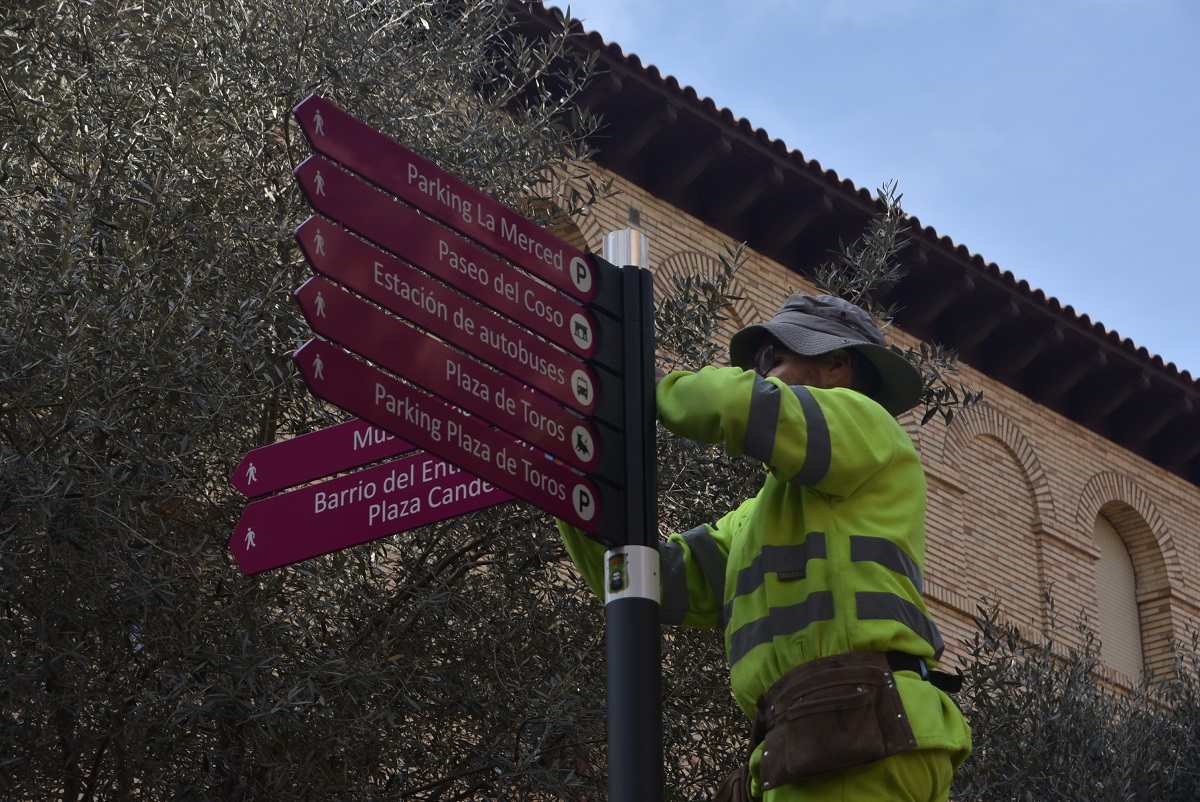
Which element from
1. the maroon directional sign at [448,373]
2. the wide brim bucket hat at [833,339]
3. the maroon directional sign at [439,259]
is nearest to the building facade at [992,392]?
the wide brim bucket hat at [833,339]

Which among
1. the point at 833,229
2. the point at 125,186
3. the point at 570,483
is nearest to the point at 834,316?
the point at 570,483

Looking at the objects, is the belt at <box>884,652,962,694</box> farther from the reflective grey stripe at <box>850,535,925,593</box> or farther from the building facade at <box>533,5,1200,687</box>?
the building facade at <box>533,5,1200,687</box>

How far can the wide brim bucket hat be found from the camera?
4.09 meters

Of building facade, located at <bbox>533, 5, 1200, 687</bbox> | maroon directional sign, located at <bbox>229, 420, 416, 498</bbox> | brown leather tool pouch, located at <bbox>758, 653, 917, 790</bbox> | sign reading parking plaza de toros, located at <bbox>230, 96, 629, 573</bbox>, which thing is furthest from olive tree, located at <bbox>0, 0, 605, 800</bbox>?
building facade, located at <bbox>533, 5, 1200, 687</bbox>

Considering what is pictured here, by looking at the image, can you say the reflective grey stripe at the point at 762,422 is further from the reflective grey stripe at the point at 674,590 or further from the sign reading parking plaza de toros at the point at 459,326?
the reflective grey stripe at the point at 674,590

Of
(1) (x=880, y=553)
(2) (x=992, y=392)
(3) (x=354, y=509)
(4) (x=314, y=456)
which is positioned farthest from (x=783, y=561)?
(2) (x=992, y=392)

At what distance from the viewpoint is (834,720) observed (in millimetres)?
3541

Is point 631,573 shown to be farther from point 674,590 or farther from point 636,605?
point 674,590

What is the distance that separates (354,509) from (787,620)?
116 centimetres

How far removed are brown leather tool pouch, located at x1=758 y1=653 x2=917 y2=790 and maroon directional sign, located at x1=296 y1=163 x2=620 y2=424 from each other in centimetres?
75

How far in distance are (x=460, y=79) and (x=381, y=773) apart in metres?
3.73

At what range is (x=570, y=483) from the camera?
360 centimetres

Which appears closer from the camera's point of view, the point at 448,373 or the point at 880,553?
the point at 448,373

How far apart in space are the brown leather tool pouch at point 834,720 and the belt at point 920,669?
0.19 feet
